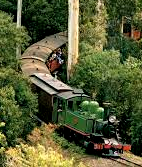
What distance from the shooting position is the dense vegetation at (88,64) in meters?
18.0

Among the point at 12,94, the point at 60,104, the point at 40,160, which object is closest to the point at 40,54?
the point at 60,104

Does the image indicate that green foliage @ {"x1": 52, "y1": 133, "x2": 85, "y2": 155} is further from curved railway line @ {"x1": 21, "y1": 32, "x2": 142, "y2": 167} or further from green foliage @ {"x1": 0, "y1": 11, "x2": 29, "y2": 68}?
curved railway line @ {"x1": 21, "y1": 32, "x2": 142, "y2": 167}

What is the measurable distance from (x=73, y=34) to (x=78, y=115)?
8823 millimetres

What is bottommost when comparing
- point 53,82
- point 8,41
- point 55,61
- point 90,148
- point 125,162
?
point 125,162

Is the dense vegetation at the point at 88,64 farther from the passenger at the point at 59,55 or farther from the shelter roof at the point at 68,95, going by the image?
the passenger at the point at 59,55

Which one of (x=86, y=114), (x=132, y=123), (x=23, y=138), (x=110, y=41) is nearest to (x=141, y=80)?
(x=132, y=123)

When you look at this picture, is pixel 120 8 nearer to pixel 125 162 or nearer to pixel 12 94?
pixel 125 162

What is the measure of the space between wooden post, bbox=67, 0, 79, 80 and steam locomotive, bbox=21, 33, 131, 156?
4144 millimetres

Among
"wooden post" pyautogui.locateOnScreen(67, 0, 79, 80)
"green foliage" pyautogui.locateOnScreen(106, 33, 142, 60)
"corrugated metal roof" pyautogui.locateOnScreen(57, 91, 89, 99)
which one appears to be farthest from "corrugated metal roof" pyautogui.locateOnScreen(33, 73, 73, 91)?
"green foliage" pyautogui.locateOnScreen(106, 33, 142, 60)

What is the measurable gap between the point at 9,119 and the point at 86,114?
3.74m

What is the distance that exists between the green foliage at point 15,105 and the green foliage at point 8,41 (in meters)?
0.88

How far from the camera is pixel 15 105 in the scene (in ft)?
58.9

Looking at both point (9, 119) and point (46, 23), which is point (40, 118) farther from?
point (46, 23)

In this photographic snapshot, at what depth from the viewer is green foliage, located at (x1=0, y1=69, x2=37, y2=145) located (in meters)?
17.0
